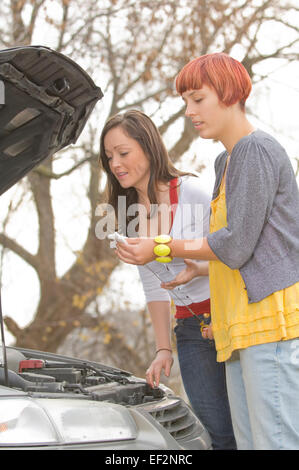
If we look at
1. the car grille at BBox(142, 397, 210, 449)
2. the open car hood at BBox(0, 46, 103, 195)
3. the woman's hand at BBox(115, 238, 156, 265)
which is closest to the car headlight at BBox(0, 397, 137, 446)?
the car grille at BBox(142, 397, 210, 449)

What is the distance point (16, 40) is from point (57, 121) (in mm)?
5150

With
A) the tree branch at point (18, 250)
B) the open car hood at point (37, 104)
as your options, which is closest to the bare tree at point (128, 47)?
the tree branch at point (18, 250)

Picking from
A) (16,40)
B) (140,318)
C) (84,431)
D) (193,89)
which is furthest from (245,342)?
(140,318)

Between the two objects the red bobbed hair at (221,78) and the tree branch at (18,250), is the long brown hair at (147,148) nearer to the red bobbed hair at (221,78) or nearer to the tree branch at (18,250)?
the red bobbed hair at (221,78)

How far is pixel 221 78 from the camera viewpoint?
194 cm

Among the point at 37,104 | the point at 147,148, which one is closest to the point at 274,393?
the point at 147,148

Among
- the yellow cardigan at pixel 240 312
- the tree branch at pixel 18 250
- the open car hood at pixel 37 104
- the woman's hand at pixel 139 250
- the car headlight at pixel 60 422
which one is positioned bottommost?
the car headlight at pixel 60 422

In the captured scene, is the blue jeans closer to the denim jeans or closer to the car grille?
the car grille

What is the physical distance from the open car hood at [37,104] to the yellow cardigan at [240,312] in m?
0.88

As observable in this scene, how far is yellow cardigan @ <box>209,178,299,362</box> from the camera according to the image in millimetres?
1800

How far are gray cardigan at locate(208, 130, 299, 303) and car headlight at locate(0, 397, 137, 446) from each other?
0.61m

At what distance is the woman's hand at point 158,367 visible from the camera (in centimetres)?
265

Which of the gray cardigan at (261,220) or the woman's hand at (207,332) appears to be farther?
the woman's hand at (207,332)

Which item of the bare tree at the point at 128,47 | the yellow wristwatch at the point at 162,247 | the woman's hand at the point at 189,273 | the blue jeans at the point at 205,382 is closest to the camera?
the yellow wristwatch at the point at 162,247
